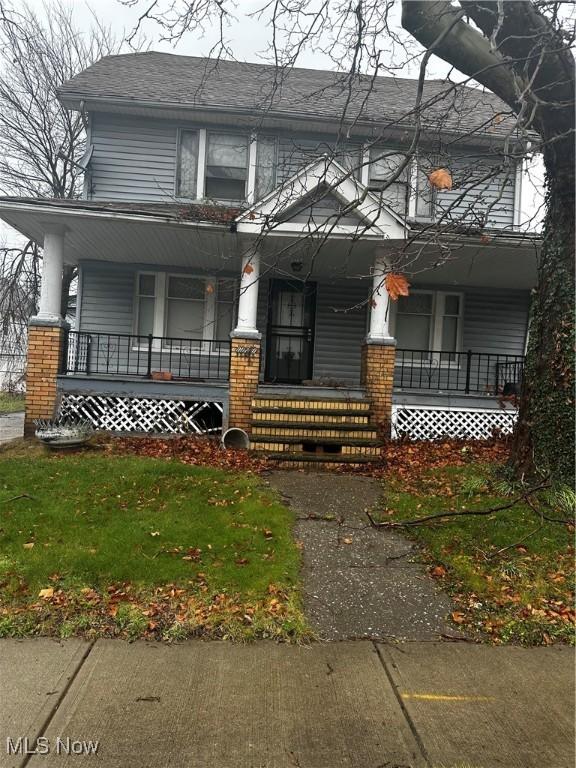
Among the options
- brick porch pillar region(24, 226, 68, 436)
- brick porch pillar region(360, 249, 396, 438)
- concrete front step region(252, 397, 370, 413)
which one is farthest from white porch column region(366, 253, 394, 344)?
brick porch pillar region(24, 226, 68, 436)

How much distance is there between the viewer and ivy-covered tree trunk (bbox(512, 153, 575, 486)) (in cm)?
520

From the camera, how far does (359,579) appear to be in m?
3.79

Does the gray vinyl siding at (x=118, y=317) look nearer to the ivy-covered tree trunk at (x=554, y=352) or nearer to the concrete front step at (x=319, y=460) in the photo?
the concrete front step at (x=319, y=460)

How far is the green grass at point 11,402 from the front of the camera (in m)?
18.8

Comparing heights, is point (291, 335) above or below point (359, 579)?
above

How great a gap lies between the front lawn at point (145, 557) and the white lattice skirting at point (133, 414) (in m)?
2.54

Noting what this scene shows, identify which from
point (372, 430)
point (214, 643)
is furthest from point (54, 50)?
point (214, 643)

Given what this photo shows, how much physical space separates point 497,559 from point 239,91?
36.5ft

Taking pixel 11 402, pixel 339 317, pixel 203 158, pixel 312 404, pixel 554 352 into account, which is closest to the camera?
pixel 554 352

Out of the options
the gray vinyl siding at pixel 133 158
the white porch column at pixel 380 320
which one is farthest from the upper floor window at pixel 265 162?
the white porch column at pixel 380 320

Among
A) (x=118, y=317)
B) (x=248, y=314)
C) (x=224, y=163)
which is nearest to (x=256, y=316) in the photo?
(x=248, y=314)

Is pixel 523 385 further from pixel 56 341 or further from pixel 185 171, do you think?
pixel 185 171

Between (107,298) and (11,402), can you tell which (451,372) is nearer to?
(107,298)

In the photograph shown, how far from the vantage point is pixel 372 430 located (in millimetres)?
7516
